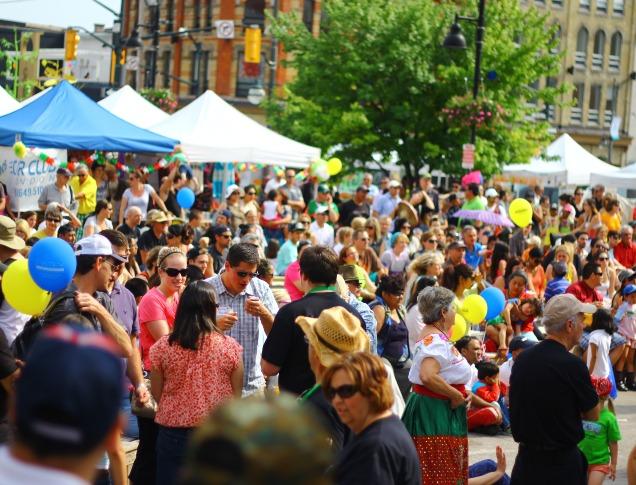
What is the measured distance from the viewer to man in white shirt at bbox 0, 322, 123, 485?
2049 mm

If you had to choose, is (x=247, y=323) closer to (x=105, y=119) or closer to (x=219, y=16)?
(x=105, y=119)

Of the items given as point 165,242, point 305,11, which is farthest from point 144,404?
point 305,11

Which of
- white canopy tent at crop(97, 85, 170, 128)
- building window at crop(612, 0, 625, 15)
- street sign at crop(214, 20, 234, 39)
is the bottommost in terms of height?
white canopy tent at crop(97, 85, 170, 128)

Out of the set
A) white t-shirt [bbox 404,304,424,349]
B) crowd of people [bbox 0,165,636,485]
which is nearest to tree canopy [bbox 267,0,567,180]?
crowd of people [bbox 0,165,636,485]

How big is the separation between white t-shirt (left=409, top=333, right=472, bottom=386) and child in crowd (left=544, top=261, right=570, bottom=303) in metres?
8.77

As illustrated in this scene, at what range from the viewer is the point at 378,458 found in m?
4.44

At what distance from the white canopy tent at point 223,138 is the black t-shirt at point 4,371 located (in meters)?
15.5

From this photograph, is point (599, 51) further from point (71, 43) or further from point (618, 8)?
point (71, 43)

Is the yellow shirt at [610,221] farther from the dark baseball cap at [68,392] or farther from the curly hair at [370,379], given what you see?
the dark baseball cap at [68,392]

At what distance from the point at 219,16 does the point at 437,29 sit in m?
29.3

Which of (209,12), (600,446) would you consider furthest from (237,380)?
(209,12)

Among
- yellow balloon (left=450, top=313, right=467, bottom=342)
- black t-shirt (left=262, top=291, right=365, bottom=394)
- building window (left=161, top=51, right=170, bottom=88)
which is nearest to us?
black t-shirt (left=262, top=291, right=365, bottom=394)

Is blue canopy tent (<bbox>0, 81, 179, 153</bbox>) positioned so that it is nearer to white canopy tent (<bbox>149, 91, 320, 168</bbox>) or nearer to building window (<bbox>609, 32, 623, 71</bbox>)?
white canopy tent (<bbox>149, 91, 320, 168</bbox>)

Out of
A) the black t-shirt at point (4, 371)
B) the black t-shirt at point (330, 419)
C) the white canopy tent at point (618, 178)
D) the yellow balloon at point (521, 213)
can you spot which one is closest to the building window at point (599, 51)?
the white canopy tent at point (618, 178)
